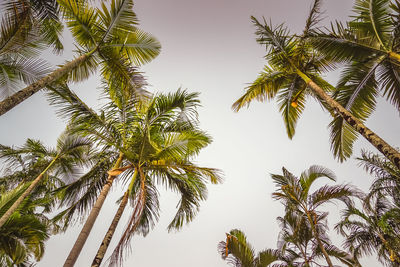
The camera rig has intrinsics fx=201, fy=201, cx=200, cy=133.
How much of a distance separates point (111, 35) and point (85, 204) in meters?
4.89

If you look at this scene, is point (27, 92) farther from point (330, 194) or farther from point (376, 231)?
point (376, 231)

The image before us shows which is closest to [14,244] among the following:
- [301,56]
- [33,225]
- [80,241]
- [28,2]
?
[33,225]

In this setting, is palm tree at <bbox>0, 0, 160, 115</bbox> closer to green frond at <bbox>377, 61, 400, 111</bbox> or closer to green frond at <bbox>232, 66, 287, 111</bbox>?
green frond at <bbox>232, 66, 287, 111</bbox>

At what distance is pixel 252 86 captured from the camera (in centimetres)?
641

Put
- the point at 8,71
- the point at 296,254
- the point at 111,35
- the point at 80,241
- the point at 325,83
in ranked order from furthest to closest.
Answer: the point at 296,254
the point at 325,83
the point at 8,71
the point at 111,35
the point at 80,241

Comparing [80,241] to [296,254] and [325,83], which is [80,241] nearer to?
[325,83]

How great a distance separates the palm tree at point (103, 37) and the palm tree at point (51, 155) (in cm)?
375

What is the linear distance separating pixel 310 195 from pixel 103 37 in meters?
8.15

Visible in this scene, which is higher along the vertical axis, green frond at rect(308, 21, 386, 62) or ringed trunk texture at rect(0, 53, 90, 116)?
green frond at rect(308, 21, 386, 62)

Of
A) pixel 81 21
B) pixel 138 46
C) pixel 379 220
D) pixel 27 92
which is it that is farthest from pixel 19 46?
pixel 379 220

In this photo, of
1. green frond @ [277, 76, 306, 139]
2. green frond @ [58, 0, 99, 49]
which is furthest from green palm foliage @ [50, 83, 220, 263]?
green frond @ [277, 76, 306, 139]

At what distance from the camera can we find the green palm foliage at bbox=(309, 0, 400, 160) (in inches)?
165

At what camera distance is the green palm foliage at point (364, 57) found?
13.8ft

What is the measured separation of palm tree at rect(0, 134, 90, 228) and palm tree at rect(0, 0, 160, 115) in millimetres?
3753
